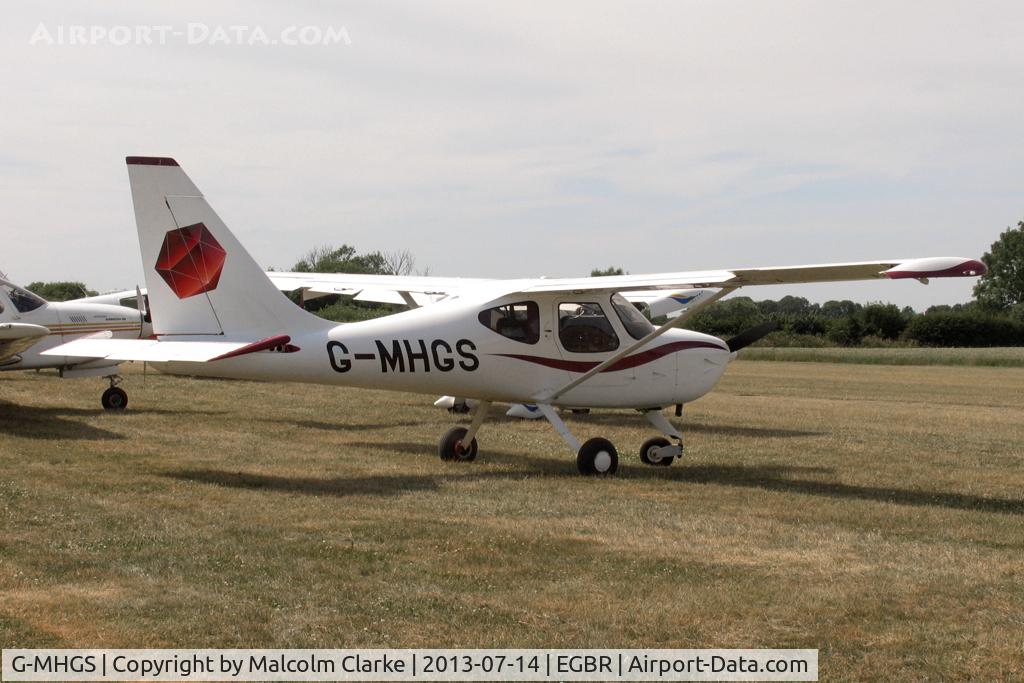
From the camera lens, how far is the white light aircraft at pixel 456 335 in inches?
431

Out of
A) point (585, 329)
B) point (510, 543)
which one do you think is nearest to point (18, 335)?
point (585, 329)

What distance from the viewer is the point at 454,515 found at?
30.2 feet

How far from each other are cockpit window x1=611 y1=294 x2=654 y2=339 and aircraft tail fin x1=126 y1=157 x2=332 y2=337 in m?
3.80

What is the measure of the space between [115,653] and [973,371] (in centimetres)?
4003

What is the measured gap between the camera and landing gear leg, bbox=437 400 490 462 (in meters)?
12.8

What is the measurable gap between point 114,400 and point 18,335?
10.0 feet

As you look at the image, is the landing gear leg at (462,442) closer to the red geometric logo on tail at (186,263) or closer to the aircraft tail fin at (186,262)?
the aircraft tail fin at (186,262)

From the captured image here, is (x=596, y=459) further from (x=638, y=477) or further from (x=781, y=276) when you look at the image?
(x=781, y=276)

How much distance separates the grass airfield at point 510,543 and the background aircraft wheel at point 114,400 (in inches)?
86.1

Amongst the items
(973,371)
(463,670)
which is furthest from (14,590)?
(973,371)

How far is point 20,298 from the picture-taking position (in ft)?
62.0

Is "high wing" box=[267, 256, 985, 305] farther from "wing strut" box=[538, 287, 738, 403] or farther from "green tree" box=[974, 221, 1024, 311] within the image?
"green tree" box=[974, 221, 1024, 311]
